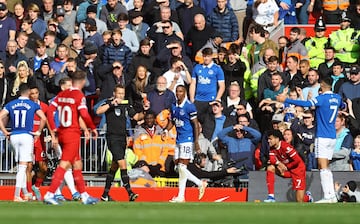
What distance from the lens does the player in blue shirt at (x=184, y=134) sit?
21.1 meters

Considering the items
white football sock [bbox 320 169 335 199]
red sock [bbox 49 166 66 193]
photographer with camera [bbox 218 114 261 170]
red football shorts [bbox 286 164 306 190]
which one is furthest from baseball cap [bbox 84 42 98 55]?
red sock [bbox 49 166 66 193]

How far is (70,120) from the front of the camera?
17.3 metres

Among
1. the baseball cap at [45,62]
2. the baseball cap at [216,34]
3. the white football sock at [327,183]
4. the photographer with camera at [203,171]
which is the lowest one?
the white football sock at [327,183]

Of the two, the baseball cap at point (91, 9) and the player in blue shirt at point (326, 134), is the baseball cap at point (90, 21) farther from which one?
the player in blue shirt at point (326, 134)

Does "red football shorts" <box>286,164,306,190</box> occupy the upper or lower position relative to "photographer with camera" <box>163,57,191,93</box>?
lower

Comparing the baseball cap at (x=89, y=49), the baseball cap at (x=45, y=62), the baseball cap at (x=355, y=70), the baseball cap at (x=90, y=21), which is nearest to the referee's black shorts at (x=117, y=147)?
the baseball cap at (x=45, y=62)

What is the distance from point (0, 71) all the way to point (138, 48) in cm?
329

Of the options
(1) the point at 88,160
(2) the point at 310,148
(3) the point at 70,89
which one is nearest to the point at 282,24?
(2) the point at 310,148

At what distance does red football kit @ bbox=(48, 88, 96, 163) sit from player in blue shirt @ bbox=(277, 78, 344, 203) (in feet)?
16.4

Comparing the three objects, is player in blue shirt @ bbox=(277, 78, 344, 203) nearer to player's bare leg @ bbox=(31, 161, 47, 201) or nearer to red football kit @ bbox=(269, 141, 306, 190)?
red football kit @ bbox=(269, 141, 306, 190)

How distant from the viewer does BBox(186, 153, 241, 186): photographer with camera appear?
877 inches

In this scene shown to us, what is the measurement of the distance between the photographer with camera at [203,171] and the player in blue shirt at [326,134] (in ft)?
7.67

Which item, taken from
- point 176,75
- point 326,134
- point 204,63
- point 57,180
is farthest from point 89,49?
point 57,180

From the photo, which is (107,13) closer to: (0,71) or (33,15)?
(33,15)
